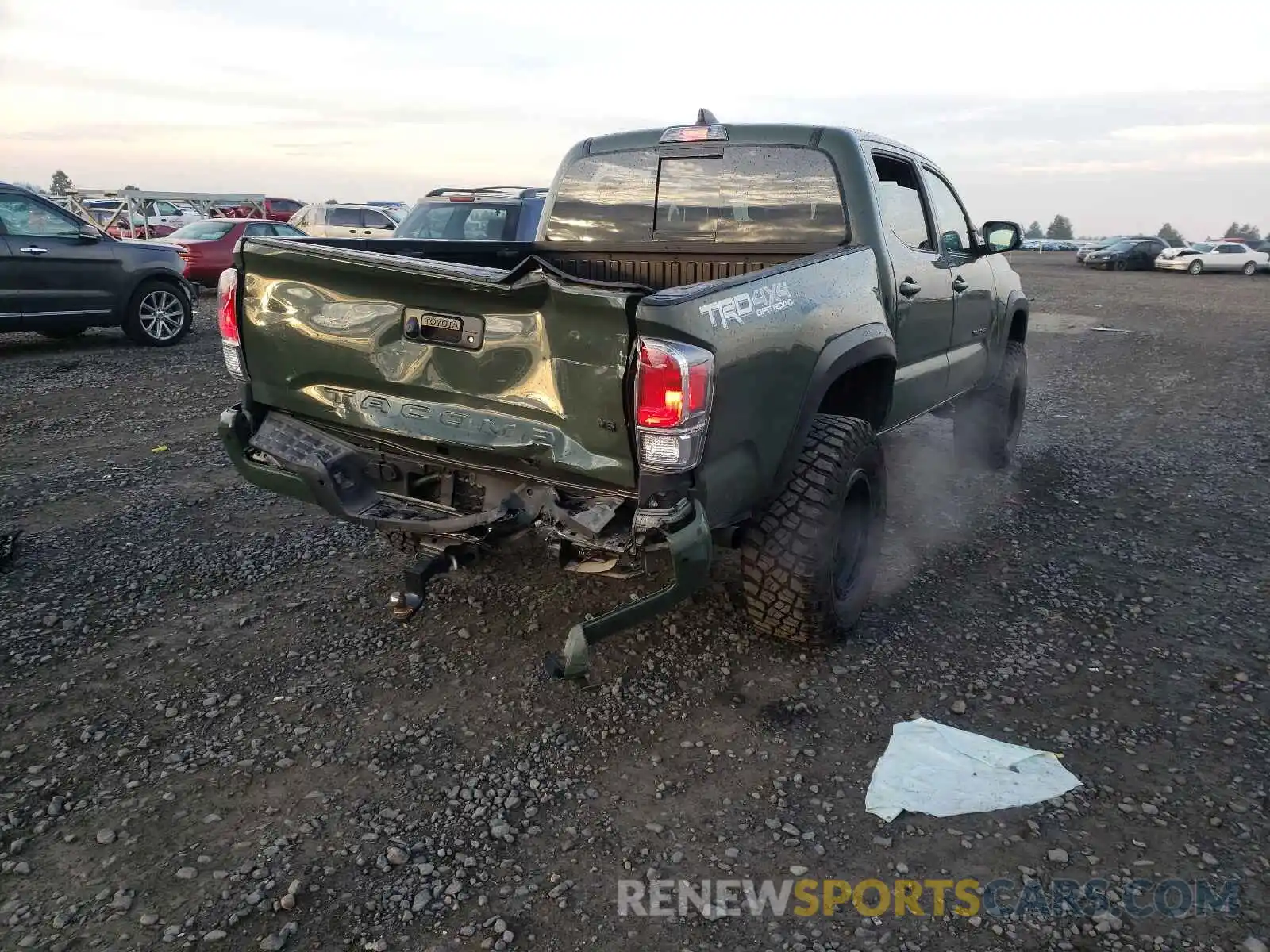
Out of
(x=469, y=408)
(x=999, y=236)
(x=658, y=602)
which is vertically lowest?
(x=658, y=602)

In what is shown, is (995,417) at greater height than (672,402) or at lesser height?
lesser

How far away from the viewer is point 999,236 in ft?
17.7

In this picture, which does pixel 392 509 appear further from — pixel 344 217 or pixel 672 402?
pixel 344 217

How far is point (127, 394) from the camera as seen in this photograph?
25.9 feet

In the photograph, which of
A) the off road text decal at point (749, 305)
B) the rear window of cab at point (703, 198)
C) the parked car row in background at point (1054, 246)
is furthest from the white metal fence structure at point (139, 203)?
the parked car row in background at point (1054, 246)

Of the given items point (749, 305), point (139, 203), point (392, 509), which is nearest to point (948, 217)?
point (749, 305)

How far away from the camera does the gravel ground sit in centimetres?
230

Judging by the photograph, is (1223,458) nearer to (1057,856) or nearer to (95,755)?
(1057,856)

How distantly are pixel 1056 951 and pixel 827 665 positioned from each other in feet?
4.68

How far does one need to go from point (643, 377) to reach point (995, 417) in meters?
4.13

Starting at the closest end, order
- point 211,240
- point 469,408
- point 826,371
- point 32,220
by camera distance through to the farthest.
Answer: point 469,408
point 826,371
point 32,220
point 211,240

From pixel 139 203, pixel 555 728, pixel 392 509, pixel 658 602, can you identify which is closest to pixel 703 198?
pixel 392 509

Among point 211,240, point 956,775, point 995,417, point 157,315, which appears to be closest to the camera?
point 956,775

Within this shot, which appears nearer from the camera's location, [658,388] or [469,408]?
[658,388]
